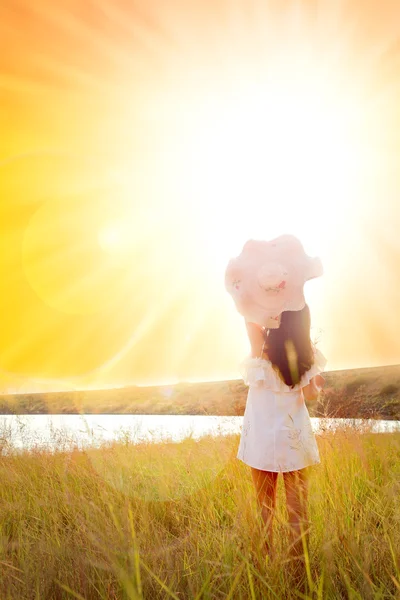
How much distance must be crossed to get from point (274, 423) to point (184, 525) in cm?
128

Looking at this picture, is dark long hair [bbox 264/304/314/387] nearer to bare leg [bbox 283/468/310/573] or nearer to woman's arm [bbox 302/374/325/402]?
woman's arm [bbox 302/374/325/402]

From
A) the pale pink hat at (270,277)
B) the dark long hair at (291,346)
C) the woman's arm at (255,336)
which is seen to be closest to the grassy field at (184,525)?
the dark long hair at (291,346)

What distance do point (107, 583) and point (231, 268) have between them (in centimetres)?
174

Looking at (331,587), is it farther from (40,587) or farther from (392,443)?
(392,443)

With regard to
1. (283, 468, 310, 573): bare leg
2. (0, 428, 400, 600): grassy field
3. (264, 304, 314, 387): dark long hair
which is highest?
(264, 304, 314, 387): dark long hair

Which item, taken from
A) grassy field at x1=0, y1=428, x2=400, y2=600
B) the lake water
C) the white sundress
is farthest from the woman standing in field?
the lake water

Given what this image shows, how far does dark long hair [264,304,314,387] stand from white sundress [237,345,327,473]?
0.04m

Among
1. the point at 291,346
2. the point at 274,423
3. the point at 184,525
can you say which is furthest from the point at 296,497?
the point at 184,525

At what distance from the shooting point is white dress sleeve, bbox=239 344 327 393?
8.07ft

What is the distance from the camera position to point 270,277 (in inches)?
103

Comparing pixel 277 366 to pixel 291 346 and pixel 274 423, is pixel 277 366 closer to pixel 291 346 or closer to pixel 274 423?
pixel 291 346

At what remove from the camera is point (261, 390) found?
98.8 inches

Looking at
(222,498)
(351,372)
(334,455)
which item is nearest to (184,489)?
(222,498)

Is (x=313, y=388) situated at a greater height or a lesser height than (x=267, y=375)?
lesser
